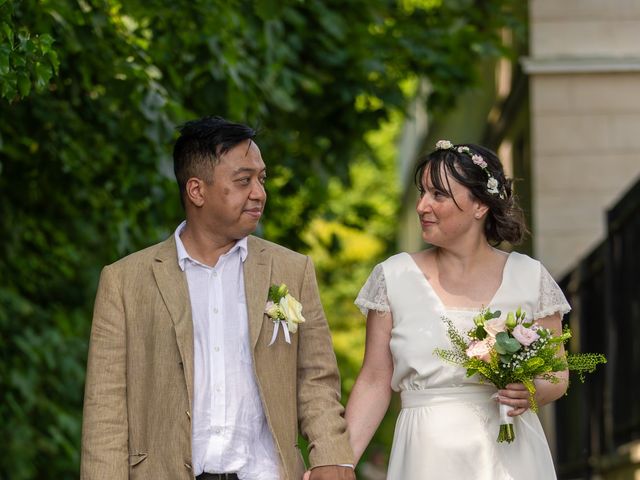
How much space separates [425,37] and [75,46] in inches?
214

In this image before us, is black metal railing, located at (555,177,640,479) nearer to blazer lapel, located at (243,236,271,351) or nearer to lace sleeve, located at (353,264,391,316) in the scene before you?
lace sleeve, located at (353,264,391,316)

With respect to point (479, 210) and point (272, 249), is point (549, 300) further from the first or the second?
point (272, 249)

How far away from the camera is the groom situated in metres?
5.86

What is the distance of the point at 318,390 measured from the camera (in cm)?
614

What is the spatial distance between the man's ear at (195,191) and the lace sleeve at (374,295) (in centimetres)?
86

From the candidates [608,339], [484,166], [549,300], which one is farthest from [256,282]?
[608,339]

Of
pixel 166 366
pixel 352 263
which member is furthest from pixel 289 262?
pixel 352 263

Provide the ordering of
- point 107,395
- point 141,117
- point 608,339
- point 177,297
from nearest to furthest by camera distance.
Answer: point 107,395 < point 177,297 < point 141,117 < point 608,339

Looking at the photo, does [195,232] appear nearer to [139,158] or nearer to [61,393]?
[139,158]

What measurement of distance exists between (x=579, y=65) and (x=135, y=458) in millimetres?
12606

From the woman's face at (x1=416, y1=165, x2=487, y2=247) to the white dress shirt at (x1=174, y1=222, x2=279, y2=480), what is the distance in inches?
34.2

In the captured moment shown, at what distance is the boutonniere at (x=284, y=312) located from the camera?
6023 millimetres

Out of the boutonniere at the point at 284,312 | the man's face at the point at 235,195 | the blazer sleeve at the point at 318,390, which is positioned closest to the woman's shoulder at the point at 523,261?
the blazer sleeve at the point at 318,390

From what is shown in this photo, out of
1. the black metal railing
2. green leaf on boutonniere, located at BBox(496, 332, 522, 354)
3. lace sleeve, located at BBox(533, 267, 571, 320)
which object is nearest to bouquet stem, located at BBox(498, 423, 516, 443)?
green leaf on boutonniere, located at BBox(496, 332, 522, 354)
